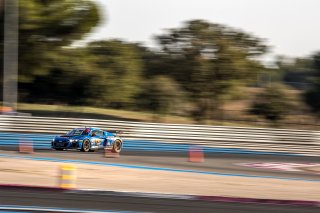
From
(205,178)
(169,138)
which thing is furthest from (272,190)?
(169,138)

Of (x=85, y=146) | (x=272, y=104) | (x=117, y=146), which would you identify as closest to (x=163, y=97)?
(x=272, y=104)

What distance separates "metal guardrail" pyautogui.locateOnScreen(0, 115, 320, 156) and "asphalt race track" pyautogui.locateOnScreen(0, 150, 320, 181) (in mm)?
2120

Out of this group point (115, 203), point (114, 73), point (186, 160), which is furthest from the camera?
point (114, 73)

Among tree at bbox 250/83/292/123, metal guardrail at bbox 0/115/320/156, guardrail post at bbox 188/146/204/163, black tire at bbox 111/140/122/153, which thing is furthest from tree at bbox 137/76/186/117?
guardrail post at bbox 188/146/204/163

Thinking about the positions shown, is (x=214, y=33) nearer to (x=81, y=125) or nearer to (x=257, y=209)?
(x=81, y=125)

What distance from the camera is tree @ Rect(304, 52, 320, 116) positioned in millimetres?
45625

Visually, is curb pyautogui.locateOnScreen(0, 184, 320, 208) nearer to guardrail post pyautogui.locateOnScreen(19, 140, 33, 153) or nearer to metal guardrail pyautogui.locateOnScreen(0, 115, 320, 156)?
guardrail post pyautogui.locateOnScreen(19, 140, 33, 153)

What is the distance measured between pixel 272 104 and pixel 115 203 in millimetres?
31983

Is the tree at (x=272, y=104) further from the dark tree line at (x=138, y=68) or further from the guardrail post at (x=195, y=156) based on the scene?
the guardrail post at (x=195, y=156)

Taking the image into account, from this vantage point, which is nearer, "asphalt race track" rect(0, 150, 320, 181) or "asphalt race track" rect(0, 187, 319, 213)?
"asphalt race track" rect(0, 187, 319, 213)

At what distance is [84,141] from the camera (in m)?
22.1

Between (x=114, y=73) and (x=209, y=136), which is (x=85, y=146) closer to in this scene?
(x=209, y=136)

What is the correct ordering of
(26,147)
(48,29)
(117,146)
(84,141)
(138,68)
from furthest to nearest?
(138,68) < (48,29) < (117,146) < (26,147) < (84,141)

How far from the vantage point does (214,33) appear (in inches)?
1671
